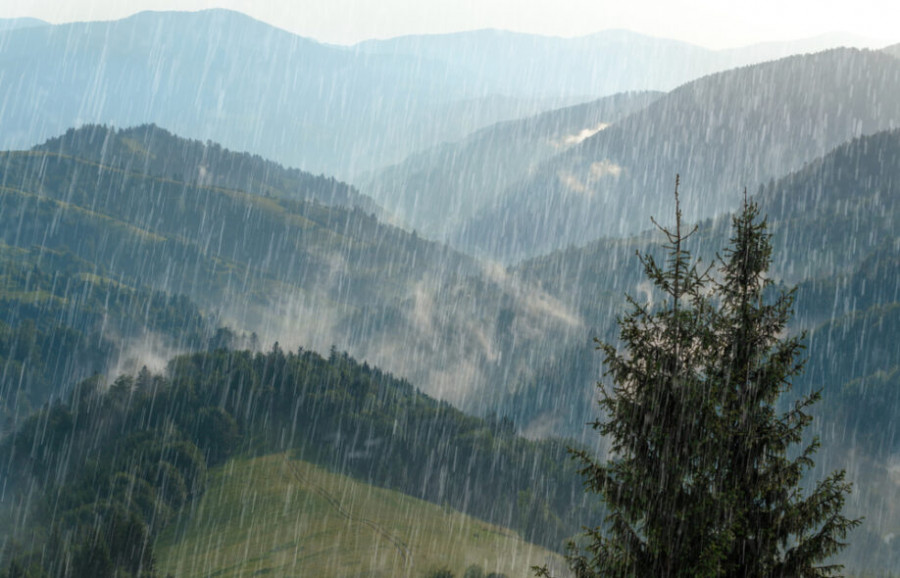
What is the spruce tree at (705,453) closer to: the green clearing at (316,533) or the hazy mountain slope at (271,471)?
the green clearing at (316,533)

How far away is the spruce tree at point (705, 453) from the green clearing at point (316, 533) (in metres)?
81.9

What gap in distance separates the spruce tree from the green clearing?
81.9 meters

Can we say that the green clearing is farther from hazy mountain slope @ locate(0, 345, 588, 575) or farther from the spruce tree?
the spruce tree

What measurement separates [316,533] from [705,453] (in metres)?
98.1

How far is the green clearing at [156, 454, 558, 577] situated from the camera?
9606 cm

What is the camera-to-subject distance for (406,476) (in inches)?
5153

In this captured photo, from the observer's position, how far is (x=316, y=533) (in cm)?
10400

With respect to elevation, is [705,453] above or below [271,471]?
above

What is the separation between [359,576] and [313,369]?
67.7 metres

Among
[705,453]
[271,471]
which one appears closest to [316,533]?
[271,471]

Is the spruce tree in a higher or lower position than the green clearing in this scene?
higher

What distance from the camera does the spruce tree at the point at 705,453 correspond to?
1366 cm

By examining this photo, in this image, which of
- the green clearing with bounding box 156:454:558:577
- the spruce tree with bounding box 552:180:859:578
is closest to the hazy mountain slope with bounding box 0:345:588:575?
the green clearing with bounding box 156:454:558:577

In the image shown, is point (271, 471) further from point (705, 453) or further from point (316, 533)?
point (705, 453)
